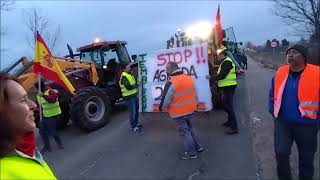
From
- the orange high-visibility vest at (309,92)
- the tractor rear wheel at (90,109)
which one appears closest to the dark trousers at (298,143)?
the orange high-visibility vest at (309,92)

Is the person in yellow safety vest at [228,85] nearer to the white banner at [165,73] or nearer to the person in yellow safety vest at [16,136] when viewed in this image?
the white banner at [165,73]

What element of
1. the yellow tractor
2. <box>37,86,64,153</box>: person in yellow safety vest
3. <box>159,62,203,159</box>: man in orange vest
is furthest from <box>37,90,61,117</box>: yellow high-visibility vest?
<box>159,62,203,159</box>: man in orange vest

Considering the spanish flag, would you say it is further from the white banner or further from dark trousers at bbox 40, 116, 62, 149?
the white banner

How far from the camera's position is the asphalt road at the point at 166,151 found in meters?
7.70

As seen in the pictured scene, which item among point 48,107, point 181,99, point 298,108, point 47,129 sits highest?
point 298,108

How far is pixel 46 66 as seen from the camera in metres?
11.4

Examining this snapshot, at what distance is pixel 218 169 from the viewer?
7684 millimetres

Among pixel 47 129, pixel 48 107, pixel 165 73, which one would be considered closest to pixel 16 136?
pixel 48 107

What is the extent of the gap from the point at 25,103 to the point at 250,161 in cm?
633

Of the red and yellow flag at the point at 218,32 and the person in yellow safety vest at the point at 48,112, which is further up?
the red and yellow flag at the point at 218,32

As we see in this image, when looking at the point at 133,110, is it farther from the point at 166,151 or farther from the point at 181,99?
the point at 181,99

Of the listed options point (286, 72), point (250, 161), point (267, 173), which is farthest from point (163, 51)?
point (286, 72)

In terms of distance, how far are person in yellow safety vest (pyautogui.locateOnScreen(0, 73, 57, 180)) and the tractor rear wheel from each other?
9880 millimetres

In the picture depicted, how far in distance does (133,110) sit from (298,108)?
6561mm
